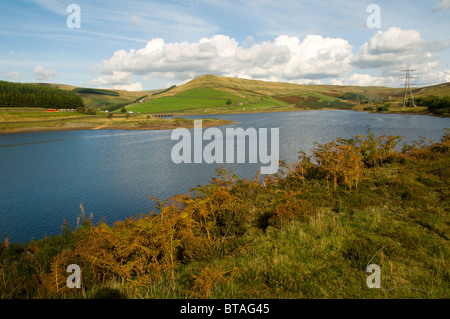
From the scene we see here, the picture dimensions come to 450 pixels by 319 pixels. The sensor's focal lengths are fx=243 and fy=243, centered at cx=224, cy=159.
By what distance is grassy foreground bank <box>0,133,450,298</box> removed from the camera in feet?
18.2

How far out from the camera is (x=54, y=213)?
19.7m

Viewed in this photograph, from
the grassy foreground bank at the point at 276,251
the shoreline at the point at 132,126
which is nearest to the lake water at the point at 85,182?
the grassy foreground bank at the point at 276,251

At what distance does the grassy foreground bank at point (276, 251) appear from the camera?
218 inches

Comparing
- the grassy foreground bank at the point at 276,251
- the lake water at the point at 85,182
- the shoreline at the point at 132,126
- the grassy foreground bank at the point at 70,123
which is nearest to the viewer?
the grassy foreground bank at the point at 276,251

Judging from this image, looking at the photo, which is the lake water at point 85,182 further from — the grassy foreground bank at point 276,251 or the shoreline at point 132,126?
the shoreline at point 132,126

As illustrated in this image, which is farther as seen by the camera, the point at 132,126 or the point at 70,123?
the point at 132,126

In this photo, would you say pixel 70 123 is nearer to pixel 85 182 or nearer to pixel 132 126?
pixel 132 126

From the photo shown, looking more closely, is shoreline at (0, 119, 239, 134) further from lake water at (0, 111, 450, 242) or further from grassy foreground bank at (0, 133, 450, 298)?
grassy foreground bank at (0, 133, 450, 298)

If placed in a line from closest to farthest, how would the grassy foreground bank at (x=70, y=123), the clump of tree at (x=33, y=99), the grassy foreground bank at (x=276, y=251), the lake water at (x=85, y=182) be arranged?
the grassy foreground bank at (x=276, y=251)
the lake water at (x=85, y=182)
the grassy foreground bank at (x=70, y=123)
the clump of tree at (x=33, y=99)

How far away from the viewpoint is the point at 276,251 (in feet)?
23.1

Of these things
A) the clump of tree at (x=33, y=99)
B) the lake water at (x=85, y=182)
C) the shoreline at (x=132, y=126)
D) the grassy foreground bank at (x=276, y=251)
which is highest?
the clump of tree at (x=33, y=99)

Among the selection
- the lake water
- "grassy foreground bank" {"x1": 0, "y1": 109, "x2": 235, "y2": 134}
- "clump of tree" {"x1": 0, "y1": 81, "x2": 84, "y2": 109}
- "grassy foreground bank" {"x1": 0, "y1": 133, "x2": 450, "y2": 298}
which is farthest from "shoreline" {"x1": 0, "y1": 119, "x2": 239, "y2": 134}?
"grassy foreground bank" {"x1": 0, "y1": 133, "x2": 450, "y2": 298}

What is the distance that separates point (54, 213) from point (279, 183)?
1816 cm

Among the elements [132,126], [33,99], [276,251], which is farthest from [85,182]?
[33,99]
